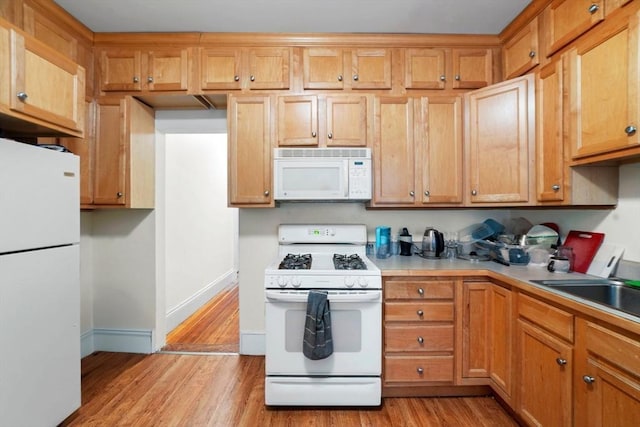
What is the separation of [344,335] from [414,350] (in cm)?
49

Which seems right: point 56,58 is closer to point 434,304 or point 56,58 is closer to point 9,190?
point 9,190

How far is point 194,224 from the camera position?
3.85m

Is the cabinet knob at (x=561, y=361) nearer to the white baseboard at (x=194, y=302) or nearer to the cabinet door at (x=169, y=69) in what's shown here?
the cabinet door at (x=169, y=69)

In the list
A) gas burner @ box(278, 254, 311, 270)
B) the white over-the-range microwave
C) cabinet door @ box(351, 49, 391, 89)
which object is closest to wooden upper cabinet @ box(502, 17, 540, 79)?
cabinet door @ box(351, 49, 391, 89)

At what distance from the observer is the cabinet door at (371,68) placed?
2.33m

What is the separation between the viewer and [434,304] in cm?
195

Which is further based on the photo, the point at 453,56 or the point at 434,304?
the point at 453,56

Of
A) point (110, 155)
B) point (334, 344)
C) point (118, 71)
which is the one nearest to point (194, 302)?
point (110, 155)

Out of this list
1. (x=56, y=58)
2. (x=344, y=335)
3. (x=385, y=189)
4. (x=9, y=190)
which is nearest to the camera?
(x=9, y=190)

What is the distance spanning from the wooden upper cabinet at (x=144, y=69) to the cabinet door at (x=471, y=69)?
6.94 ft

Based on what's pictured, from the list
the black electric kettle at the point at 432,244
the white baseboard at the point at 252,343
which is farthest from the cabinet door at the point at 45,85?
the black electric kettle at the point at 432,244

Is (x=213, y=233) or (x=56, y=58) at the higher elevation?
(x=56, y=58)

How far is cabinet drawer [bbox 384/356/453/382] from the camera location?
1.95m

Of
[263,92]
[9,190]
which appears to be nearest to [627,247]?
[263,92]
